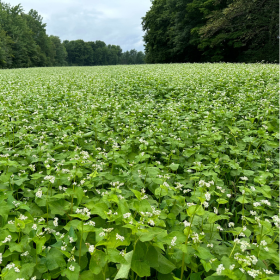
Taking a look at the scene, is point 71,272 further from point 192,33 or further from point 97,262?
point 192,33

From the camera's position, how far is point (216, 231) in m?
2.29

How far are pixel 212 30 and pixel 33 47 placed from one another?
57874 millimetres

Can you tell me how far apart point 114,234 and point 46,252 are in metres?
0.68

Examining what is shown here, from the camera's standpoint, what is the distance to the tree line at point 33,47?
5381 cm

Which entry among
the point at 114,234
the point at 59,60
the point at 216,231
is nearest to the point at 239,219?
the point at 216,231

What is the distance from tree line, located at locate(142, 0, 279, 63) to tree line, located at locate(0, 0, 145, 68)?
34.6 metres

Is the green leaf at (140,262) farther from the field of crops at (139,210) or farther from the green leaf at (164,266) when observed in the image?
the green leaf at (164,266)

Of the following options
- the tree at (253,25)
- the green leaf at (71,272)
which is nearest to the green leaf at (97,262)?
the green leaf at (71,272)

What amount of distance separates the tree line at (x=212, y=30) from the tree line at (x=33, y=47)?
3462 cm

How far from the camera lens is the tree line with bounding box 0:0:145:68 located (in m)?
53.8

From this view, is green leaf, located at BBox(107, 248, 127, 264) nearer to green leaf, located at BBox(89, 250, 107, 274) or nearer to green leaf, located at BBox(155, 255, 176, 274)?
green leaf, located at BBox(89, 250, 107, 274)

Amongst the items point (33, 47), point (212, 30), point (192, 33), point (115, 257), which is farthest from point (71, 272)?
point (33, 47)

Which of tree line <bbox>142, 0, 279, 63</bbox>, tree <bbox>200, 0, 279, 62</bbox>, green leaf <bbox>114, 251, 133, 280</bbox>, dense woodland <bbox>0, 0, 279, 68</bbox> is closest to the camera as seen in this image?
green leaf <bbox>114, 251, 133, 280</bbox>

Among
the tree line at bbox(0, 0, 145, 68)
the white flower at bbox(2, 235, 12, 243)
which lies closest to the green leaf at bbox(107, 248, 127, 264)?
the white flower at bbox(2, 235, 12, 243)
